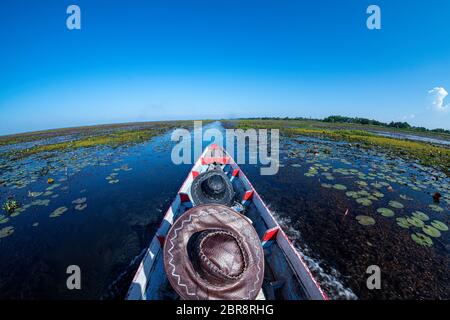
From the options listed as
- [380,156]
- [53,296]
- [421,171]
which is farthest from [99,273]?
[380,156]

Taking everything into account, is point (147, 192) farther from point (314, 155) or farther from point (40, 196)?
point (314, 155)

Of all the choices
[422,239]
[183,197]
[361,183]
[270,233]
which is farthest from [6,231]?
[361,183]

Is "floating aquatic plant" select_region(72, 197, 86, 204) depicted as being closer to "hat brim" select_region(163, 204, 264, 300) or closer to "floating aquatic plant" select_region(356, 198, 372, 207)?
"hat brim" select_region(163, 204, 264, 300)

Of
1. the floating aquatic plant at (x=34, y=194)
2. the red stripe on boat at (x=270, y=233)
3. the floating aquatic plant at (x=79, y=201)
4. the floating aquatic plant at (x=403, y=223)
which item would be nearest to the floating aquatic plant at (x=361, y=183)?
the floating aquatic plant at (x=403, y=223)

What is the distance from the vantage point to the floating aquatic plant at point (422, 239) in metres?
6.11

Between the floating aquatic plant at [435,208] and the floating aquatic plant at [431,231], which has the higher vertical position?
the floating aquatic plant at [435,208]

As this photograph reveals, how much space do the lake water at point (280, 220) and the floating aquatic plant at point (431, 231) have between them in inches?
3.2

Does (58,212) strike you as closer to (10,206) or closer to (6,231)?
(6,231)

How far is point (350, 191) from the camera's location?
9953 millimetres

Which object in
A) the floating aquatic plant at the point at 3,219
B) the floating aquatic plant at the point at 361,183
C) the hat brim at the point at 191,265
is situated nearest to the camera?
the hat brim at the point at 191,265

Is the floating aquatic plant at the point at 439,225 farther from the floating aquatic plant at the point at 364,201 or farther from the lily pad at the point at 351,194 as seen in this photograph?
the lily pad at the point at 351,194

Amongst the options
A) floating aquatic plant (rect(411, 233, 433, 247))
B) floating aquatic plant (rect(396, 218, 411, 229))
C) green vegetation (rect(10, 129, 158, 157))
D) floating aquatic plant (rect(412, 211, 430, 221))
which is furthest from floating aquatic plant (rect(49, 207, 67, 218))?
green vegetation (rect(10, 129, 158, 157))

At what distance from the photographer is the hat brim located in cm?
255

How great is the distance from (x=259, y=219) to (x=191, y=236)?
3778 mm
